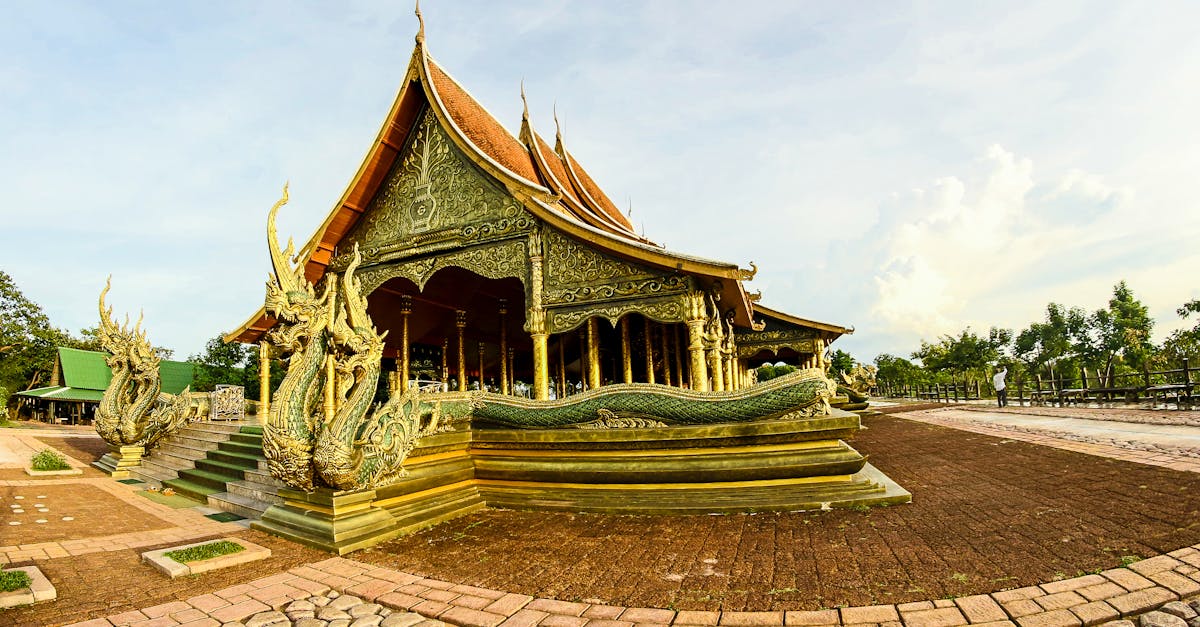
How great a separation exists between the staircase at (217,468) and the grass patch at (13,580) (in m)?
2.50

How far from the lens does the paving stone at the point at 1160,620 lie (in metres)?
2.53

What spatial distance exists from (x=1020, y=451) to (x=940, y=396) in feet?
84.9

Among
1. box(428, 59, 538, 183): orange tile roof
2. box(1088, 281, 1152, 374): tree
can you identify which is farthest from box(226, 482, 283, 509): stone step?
box(1088, 281, 1152, 374): tree

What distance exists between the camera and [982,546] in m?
3.89

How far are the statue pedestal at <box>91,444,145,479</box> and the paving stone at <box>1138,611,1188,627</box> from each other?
12802mm

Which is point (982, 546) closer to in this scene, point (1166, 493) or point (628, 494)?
point (1166, 493)

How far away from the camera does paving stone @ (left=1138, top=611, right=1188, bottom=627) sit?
8.29 feet

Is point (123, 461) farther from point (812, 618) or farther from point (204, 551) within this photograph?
point (812, 618)

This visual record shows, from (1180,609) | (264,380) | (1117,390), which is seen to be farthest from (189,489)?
(1117,390)

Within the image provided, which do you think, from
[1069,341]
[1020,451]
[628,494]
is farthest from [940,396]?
[628,494]

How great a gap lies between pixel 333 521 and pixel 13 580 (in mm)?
1977

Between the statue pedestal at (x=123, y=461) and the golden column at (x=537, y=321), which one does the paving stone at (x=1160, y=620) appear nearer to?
the golden column at (x=537, y=321)

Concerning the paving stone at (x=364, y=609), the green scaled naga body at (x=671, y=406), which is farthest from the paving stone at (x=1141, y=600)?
the paving stone at (x=364, y=609)

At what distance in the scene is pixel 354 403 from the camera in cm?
545
